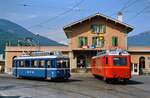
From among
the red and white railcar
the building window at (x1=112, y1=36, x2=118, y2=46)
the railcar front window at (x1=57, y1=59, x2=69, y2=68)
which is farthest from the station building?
the red and white railcar

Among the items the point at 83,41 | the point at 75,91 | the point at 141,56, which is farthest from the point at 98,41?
the point at 75,91

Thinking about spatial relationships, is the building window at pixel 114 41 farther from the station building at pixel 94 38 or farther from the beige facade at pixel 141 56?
the beige facade at pixel 141 56

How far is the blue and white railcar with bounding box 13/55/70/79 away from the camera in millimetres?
37938

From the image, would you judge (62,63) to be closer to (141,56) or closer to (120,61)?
(120,61)

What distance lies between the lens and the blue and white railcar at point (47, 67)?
37938 mm

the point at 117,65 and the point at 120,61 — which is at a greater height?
the point at 120,61

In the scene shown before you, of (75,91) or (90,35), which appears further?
(90,35)

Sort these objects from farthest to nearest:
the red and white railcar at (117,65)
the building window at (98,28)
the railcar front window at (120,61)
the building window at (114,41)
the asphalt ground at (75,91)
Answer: the building window at (114,41) → the building window at (98,28) → the railcar front window at (120,61) → the red and white railcar at (117,65) → the asphalt ground at (75,91)

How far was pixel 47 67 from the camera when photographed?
127 ft

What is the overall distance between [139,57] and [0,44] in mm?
74554

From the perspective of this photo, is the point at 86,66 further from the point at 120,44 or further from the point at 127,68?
the point at 127,68

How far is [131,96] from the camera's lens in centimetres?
2381

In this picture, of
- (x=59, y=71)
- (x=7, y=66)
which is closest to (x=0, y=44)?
(x=7, y=66)

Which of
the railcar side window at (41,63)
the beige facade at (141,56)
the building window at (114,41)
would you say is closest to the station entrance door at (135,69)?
the beige facade at (141,56)
